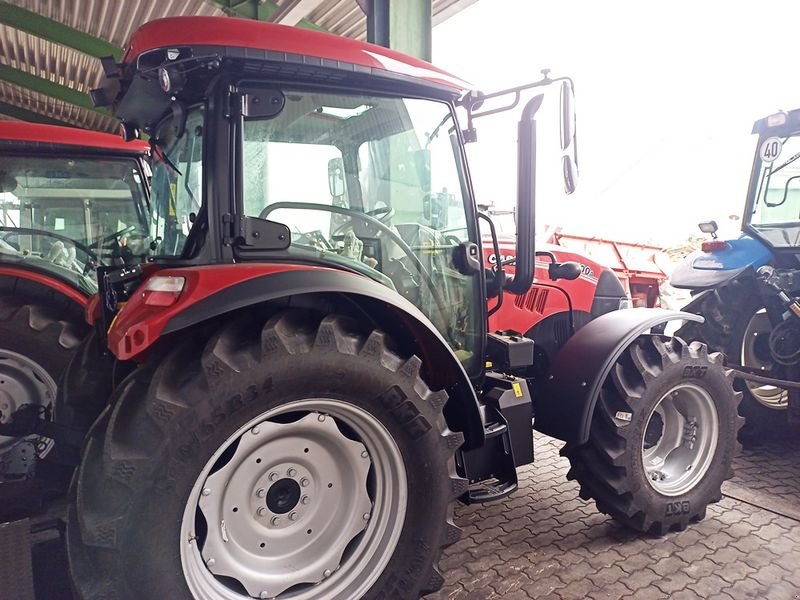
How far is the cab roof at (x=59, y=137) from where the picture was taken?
376cm

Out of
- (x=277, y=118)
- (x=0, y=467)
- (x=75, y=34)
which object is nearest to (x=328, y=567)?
(x=277, y=118)

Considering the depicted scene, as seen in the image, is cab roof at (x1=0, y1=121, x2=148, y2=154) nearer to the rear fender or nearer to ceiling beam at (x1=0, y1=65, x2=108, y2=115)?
the rear fender

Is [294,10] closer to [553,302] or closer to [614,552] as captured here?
[553,302]

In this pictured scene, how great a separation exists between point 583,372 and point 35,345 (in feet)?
9.40

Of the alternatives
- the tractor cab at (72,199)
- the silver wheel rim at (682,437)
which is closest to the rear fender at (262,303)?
the silver wheel rim at (682,437)

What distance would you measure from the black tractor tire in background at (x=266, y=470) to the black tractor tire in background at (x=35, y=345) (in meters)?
1.71

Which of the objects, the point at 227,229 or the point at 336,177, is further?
the point at 336,177

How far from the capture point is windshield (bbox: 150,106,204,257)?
1991mm

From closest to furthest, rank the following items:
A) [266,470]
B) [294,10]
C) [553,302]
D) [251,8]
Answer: [266,470], [553,302], [294,10], [251,8]

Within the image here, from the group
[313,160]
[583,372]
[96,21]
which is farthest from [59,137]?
[96,21]

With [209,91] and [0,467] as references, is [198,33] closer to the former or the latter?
[209,91]

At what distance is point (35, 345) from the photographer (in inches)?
127

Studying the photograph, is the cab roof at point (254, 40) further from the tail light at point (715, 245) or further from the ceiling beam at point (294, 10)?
the ceiling beam at point (294, 10)

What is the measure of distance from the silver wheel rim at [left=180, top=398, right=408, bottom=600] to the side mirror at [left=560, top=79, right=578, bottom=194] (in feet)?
3.92
